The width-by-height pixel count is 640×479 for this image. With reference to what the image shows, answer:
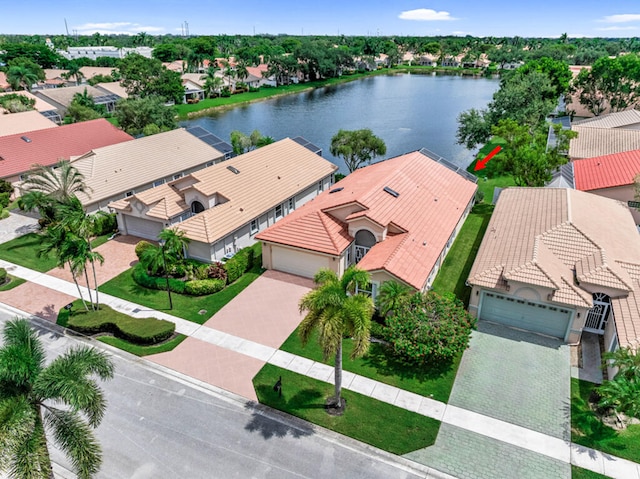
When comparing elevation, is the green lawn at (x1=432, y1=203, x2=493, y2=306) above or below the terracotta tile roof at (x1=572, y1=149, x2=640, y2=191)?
below

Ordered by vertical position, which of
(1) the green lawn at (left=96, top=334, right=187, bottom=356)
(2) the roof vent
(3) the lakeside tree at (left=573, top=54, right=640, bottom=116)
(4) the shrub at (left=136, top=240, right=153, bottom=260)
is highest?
(3) the lakeside tree at (left=573, top=54, right=640, bottom=116)

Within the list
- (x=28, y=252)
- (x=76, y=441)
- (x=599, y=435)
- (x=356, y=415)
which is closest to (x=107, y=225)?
(x=28, y=252)

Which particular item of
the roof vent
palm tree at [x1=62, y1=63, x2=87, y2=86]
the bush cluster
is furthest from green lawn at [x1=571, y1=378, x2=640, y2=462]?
palm tree at [x1=62, y1=63, x2=87, y2=86]

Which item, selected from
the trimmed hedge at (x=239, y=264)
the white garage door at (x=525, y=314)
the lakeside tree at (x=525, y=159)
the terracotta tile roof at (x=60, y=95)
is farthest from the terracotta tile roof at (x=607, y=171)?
the terracotta tile roof at (x=60, y=95)

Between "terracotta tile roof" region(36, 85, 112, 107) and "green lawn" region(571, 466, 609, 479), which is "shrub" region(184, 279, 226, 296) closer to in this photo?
"green lawn" region(571, 466, 609, 479)

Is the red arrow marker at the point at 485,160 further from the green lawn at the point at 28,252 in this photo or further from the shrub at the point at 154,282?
the green lawn at the point at 28,252

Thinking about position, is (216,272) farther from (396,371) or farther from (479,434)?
(479,434)
